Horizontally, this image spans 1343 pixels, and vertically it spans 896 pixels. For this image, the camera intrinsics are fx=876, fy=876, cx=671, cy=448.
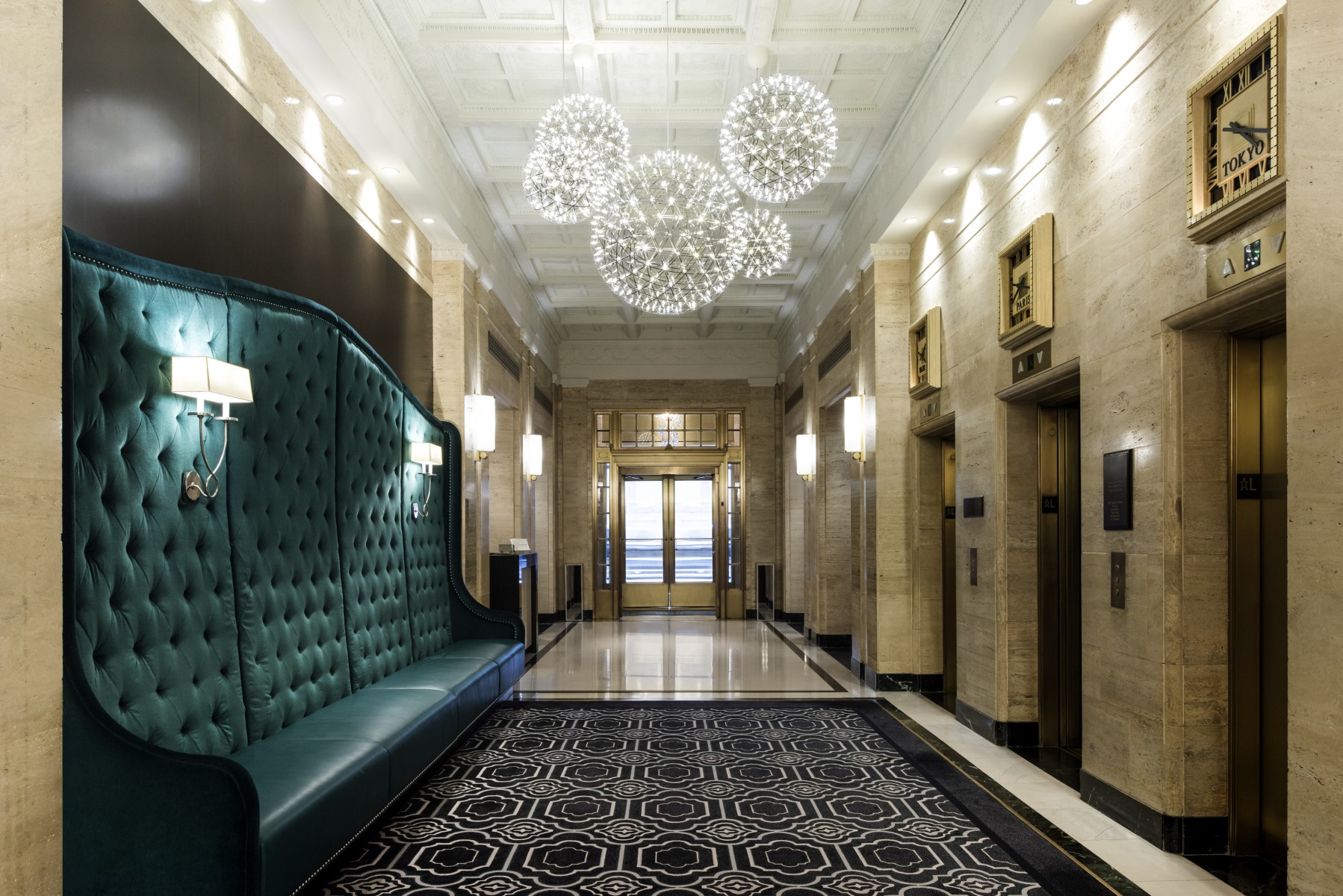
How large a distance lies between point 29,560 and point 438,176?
16.3ft

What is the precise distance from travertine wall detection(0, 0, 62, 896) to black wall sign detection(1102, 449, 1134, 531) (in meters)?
3.92

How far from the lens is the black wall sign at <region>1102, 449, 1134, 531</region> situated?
386 cm

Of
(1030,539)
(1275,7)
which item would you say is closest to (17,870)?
(1275,7)

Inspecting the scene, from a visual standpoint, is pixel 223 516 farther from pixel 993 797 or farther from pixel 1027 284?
pixel 1027 284

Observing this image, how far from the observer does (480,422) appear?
24.2ft

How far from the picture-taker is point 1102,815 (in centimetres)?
401

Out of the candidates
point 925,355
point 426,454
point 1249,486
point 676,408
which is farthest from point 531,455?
point 1249,486

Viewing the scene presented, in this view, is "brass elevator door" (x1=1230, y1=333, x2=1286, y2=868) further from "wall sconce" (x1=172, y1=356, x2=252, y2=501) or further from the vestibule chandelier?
"wall sconce" (x1=172, y1=356, x2=252, y2=501)

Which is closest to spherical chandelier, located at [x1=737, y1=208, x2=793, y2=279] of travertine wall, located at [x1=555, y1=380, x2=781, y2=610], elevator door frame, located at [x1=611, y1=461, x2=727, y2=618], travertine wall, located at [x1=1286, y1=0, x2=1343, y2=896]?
travertine wall, located at [x1=1286, y1=0, x2=1343, y2=896]

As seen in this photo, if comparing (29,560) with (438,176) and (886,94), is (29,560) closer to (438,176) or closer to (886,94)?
(438,176)

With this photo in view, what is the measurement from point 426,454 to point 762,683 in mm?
3593

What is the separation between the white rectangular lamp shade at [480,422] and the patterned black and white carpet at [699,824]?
2.54 metres

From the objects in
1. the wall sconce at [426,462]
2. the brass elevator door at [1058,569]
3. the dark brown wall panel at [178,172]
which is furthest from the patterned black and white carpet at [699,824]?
the dark brown wall panel at [178,172]

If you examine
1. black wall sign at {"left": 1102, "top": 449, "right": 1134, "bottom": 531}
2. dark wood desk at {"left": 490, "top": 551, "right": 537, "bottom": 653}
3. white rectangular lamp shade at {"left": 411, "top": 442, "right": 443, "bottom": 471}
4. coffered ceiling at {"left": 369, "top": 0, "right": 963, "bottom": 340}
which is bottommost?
dark wood desk at {"left": 490, "top": 551, "right": 537, "bottom": 653}
